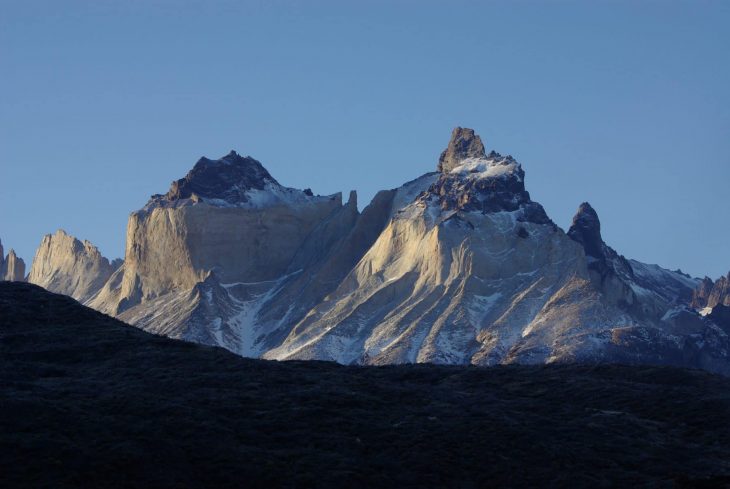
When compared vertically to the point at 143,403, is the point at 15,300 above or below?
above

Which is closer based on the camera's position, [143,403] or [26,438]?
[26,438]

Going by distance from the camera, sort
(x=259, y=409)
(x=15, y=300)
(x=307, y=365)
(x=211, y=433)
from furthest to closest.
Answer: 1. (x=15, y=300)
2. (x=307, y=365)
3. (x=259, y=409)
4. (x=211, y=433)

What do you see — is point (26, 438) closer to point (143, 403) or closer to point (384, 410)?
point (143, 403)

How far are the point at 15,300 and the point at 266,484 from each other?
150 feet

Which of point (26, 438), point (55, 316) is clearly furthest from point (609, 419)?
point (55, 316)

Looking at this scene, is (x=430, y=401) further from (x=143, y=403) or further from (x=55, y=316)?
(x=55, y=316)

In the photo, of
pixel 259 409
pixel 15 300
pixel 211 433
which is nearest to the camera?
pixel 211 433

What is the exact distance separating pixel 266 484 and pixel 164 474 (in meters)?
4.31

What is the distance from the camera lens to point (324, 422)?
8538 centimetres

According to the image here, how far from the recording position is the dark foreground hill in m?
75.6

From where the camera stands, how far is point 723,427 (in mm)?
90500

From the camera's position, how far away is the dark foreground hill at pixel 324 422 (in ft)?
248

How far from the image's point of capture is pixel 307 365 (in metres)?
108

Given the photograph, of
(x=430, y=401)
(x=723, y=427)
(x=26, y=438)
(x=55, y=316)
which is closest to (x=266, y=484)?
(x=26, y=438)
